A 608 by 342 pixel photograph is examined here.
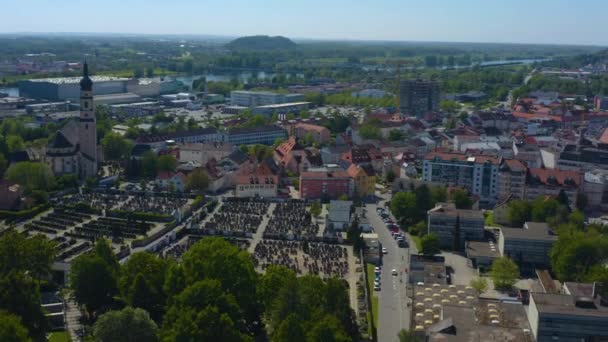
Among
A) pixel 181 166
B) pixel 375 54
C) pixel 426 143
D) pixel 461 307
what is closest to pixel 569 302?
pixel 461 307

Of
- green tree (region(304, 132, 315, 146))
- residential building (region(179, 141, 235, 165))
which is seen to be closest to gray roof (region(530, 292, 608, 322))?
residential building (region(179, 141, 235, 165))

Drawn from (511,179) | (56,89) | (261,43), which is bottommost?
(511,179)

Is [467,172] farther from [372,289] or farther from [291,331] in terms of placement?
[291,331]

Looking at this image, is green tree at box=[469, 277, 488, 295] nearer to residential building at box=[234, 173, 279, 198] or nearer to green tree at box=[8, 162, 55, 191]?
residential building at box=[234, 173, 279, 198]

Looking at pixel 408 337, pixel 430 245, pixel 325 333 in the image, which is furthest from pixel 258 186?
pixel 325 333

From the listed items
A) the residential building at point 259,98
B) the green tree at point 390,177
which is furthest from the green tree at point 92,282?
the residential building at point 259,98

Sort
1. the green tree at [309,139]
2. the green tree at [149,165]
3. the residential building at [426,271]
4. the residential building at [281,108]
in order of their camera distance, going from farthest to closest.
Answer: the residential building at [281,108] < the green tree at [309,139] < the green tree at [149,165] < the residential building at [426,271]

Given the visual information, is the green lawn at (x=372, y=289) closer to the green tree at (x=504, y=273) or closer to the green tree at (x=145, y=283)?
the green tree at (x=504, y=273)
